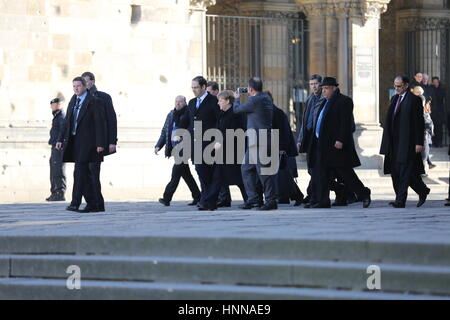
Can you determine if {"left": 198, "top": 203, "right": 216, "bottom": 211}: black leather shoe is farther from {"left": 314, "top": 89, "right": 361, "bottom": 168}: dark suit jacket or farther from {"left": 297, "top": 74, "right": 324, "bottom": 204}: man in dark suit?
{"left": 314, "top": 89, "right": 361, "bottom": 168}: dark suit jacket

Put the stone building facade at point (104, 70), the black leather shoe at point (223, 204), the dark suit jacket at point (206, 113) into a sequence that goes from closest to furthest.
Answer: the dark suit jacket at point (206, 113) < the black leather shoe at point (223, 204) < the stone building facade at point (104, 70)

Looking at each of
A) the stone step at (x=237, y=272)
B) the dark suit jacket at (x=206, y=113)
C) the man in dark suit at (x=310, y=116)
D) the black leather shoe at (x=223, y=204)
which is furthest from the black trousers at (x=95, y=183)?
the stone step at (x=237, y=272)

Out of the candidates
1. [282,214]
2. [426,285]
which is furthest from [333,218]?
[426,285]

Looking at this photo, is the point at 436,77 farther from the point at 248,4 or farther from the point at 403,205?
the point at 403,205

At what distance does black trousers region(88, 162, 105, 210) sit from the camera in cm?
1481

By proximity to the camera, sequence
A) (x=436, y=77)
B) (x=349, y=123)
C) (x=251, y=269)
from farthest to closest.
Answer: (x=436, y=77)
(x=349, y=123)
(x=251, y=269)

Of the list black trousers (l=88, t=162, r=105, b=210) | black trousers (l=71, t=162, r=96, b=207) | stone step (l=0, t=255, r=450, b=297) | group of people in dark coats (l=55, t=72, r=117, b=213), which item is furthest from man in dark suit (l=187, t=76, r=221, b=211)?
stone step (l=0, t=255, r=450, b=297)

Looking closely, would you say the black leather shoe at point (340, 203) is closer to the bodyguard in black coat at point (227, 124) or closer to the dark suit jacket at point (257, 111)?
the bodyguard in black coat at point (227, 124)

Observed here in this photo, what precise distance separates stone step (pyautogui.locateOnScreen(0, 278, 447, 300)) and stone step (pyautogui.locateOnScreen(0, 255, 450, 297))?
96 mm

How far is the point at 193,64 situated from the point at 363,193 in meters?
8.01

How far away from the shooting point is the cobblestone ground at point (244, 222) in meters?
10.7

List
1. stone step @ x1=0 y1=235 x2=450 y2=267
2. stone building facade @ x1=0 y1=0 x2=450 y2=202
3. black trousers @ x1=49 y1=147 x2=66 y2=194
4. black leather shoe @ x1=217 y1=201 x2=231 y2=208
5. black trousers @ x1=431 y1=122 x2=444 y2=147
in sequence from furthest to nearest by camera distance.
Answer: black trousers @ x1=431 y1=122 x2=444 y2=147 → stone building facade @ x1=0 y1=0 x2=450 y2=202 → black trousers @ x1=49 y1=147 x2=66 y2=194 → black leather shoe @ x1=217 y1=201 x2=231 y2=208 → stone step @ x1=0 y1=235 x2=450 y2=267

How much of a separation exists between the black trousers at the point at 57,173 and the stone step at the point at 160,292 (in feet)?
26.2

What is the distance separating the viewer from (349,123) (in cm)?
1509
